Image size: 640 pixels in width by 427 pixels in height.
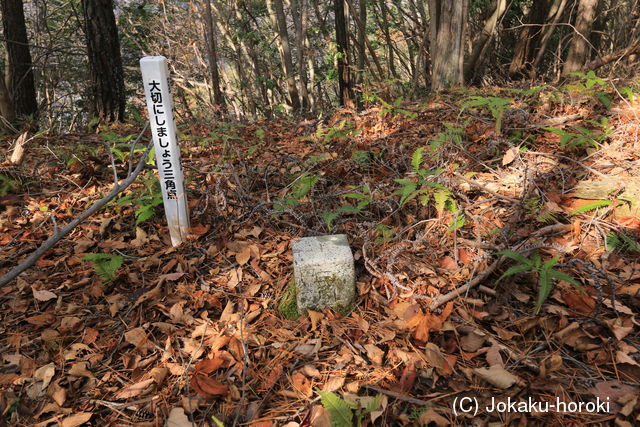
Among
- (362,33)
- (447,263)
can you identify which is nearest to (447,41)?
(362,33)

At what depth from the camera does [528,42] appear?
7926 mm

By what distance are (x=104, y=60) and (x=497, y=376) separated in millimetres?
5982

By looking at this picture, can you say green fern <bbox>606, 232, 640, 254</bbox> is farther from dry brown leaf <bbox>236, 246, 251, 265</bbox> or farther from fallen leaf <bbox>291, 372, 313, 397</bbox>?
dry brown leaf <bbox>236, 246, 251, 265</bbox>

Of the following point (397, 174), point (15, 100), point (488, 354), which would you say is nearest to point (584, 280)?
point (488, 354)

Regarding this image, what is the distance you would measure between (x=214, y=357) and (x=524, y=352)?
5.12ft

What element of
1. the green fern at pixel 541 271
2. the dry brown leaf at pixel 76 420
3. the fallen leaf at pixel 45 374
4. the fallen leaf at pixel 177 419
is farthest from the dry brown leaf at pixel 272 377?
the green fern at pixel 541 271

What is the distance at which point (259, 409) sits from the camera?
5.87ft

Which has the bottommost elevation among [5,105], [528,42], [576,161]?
[576,161]

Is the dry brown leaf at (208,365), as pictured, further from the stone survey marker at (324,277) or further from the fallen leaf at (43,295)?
the fallen leaf at (43,295)

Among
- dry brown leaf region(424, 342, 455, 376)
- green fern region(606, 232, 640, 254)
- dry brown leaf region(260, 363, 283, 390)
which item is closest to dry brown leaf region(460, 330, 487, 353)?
dry brown leaf region(424, 342, 455, 376)

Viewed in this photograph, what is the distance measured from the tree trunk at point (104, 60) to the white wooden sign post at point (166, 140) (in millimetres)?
3623

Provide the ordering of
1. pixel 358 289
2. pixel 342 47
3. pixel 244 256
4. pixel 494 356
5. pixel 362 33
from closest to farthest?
pixel 494 356
pixel 358 289
pixel 244 256
pixel 362 33
pixel 342 47

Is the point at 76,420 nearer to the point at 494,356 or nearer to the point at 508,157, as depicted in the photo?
the point at 494,356

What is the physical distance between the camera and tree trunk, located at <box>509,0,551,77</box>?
7.89m
